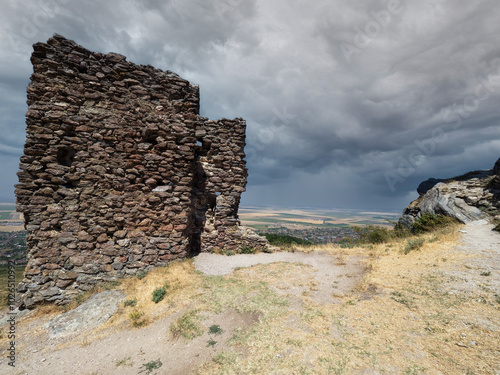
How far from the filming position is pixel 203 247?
11.4 metres

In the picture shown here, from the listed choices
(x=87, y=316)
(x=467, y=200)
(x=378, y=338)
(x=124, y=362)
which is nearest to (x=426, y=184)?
(x=467, y=200)

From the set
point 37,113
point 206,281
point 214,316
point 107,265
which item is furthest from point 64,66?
point 214,316

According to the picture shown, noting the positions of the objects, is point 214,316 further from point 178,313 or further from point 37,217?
point 37,217

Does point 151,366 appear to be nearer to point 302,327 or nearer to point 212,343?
point 212,343

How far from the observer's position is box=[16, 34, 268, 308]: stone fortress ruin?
7.11 metres

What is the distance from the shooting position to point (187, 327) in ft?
16.0

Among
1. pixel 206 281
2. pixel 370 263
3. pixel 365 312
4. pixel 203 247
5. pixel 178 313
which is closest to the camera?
pixel 365 312

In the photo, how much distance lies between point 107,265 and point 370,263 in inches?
434

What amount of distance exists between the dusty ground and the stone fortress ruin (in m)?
1.31

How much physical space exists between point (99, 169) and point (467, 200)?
74.7ft

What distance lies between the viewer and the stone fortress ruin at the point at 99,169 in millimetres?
7113

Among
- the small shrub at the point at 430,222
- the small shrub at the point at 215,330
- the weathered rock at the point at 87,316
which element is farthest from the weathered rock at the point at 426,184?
the weathered rock at the point at 87,316

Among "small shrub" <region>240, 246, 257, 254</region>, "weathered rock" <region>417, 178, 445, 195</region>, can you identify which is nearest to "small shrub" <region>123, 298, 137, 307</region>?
"small shrub" <region>240, 246, 257, 254</region>

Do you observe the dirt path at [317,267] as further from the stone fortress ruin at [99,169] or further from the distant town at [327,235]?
the distant town at [327,235]
